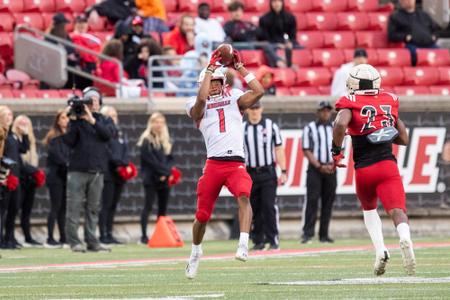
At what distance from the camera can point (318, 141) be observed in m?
20.2

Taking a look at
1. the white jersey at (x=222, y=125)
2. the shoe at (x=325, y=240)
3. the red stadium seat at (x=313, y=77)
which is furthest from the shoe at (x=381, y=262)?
the red stadium seat at (x=313, y=77)

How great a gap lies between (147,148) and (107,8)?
3.57 metres

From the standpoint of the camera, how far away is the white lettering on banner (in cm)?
2227

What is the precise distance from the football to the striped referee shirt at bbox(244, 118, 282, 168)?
6.28 meters

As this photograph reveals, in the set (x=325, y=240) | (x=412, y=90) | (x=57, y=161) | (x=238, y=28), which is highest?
(x=238, y=28)

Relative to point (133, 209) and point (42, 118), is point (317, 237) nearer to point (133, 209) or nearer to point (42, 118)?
point (133, 209)

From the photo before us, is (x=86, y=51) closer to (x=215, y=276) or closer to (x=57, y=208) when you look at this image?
→ (x=57, y=208)

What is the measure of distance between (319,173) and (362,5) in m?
6.07

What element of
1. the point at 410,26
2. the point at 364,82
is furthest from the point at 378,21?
the point at 364,82

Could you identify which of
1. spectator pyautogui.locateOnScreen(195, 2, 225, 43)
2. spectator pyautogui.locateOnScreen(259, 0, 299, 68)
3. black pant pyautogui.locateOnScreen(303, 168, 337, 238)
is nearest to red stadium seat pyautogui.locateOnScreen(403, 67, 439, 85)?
spectator pyautogui.locateOnScreen(259, 0, 299, 68)

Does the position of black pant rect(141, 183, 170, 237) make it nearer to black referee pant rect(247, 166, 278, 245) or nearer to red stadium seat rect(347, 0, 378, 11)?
black referee pant rect(247, 166, 278, 245)

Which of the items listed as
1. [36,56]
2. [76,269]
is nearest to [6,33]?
[36,56]

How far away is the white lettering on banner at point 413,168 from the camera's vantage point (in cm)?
2227

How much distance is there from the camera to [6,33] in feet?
73.0
